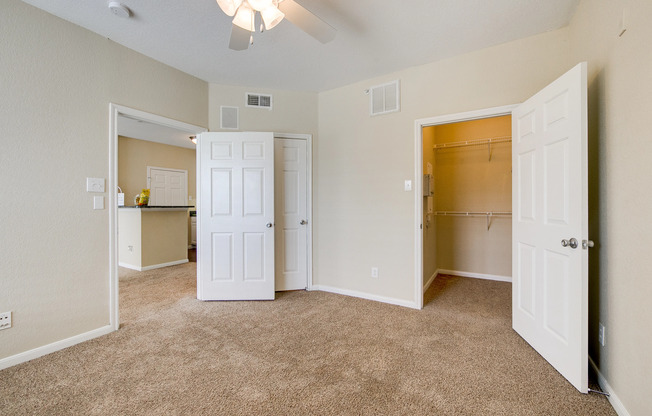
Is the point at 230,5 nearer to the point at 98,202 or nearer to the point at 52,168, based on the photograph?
the point at 52,168

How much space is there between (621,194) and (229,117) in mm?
3613

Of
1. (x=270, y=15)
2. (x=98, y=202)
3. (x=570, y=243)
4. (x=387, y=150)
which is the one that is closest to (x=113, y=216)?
(x=98, y=202)

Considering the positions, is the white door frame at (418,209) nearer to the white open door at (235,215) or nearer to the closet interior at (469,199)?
the closet interior at (469,199)

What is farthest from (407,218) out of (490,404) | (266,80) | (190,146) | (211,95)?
(190,146)

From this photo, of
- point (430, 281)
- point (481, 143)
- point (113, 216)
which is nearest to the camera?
point (113, 216)

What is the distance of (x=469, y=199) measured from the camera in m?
4.38

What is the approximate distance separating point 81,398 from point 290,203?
2.53 metres

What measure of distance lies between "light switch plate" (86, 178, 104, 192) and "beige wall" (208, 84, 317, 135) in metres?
1.39

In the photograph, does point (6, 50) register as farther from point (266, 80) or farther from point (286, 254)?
point (286, 254)

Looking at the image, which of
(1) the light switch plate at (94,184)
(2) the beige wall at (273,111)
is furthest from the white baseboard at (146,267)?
(2) the beige wall at (273,111)

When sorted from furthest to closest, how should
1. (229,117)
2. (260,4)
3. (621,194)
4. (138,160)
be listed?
1. (138,160)
2. (229,117)
3. (260,4)
4. (621,194)

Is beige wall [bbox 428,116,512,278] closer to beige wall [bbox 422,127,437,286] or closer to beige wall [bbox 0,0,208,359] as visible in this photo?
beige wall [bbox 422,127,437,286]

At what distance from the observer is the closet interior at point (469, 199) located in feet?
13.4

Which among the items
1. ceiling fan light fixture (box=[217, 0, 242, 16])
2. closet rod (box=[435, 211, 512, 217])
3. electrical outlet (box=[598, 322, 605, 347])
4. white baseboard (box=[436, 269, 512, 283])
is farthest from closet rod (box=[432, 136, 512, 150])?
ceiling fan light fixture (box=[217, 0, 242, 16])
